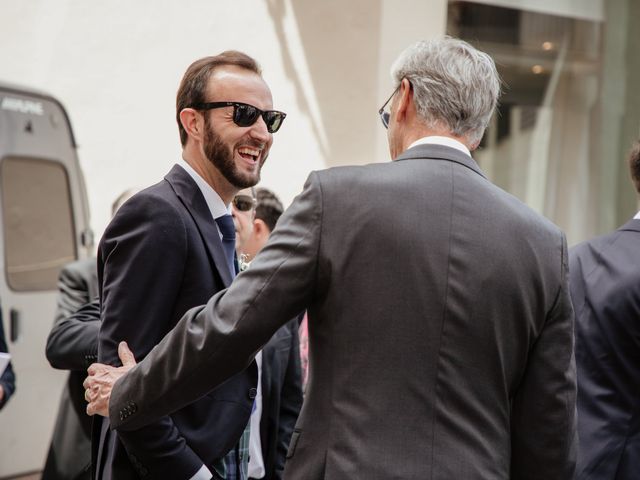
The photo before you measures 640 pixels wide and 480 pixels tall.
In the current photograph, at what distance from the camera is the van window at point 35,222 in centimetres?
637

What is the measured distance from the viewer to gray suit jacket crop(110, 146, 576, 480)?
1969 mm

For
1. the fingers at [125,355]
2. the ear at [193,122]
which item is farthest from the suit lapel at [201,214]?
the fingers at [125,355]

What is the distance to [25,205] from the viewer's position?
21.8ft

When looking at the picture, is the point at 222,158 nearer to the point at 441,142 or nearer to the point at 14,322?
the point at 441,142

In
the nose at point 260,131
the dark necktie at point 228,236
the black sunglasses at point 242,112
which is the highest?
the black sunglasses at point 242,112

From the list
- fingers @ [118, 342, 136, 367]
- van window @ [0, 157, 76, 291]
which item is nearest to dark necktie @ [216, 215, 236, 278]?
fingers @ [118, 342, 136, 367]

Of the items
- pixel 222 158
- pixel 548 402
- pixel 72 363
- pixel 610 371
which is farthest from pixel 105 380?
pixel 610 371

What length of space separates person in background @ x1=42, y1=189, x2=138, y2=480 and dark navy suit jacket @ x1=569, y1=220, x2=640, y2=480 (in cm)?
173

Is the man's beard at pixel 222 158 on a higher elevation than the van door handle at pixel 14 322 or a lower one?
higher

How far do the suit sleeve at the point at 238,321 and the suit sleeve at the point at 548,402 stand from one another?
545 mm

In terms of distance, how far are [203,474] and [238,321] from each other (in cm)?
55

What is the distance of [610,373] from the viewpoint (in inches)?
126

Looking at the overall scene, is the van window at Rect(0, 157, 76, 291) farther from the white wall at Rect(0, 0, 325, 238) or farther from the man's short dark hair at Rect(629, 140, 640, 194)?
the man's short dark hair at Rect(629, 140, 640, 194)

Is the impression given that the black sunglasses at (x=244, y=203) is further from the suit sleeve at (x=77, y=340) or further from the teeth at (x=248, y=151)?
the teeth at (x=248, y=151)
